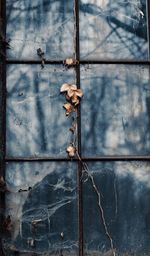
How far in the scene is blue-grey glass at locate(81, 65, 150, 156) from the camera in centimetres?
423

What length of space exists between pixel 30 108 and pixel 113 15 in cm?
98

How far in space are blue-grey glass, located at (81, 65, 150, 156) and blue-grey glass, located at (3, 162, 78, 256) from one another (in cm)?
31

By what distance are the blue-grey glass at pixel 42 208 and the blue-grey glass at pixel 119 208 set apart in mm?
113

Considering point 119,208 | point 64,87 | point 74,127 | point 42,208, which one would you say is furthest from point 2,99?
point 119,208

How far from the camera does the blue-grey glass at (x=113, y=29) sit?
4387 mm

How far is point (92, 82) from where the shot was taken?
4328 millimetres

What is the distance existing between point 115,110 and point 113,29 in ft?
2.10

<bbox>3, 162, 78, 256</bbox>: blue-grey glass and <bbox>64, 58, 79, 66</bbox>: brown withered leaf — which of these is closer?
<bbox>3, 162, 78, 256</bbox>: blue-grey glass

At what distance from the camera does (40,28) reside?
438cm

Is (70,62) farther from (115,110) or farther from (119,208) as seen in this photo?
(119,208)

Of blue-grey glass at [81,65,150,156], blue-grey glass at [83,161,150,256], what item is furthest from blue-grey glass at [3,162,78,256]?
blue-grey glass at [81,65,150,156]

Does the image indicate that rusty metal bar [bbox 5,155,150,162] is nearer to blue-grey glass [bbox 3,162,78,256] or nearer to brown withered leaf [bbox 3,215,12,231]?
blue-grey glass [bbox 3,162,78,256]

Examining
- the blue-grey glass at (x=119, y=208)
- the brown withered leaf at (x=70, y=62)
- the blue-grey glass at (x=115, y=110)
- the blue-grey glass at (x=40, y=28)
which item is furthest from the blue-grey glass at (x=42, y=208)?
the blue-grey glass at (x=40, y=28)

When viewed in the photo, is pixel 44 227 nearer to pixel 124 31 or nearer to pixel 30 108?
pixel 30 108
